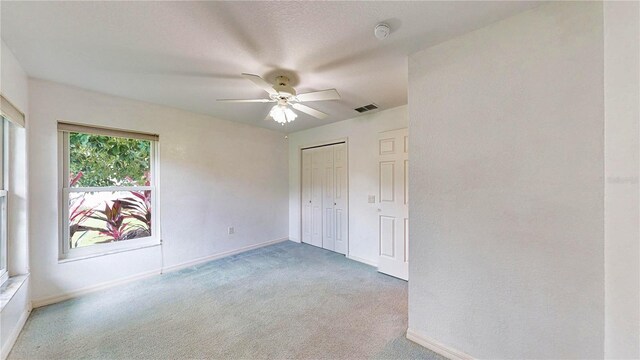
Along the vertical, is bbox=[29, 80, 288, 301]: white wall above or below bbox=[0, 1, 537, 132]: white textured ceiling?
below

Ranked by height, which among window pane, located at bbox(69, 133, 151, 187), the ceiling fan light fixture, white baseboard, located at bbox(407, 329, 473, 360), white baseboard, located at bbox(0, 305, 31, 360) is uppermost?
the ceiling fan light fixture

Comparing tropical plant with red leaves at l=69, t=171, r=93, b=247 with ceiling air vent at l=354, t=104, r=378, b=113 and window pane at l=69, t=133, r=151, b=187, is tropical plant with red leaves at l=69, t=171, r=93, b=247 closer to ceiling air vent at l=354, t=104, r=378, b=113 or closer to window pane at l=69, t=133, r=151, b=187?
window pane at l=69, t=133, r=151, b=187

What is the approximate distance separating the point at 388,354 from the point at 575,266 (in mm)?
1303

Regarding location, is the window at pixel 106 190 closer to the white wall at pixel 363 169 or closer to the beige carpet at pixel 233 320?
the beige carpet at pixel 233 320

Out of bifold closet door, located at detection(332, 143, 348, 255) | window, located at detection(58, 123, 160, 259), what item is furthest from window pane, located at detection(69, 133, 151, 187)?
bifold closet door, located at detection(332, 143, 348, 255)

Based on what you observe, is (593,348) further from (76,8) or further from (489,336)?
(76,8)

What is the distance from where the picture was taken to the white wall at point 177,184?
232cm

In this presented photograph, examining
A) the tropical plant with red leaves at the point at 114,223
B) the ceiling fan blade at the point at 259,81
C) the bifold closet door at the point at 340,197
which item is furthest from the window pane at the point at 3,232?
the bifold closet door at the point at 340,197

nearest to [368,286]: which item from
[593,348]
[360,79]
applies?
[593,348]

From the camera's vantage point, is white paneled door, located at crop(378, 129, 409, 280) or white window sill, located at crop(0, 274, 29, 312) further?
white paneled door, located at crop(378, 129, 409, 280)

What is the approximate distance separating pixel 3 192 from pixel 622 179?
14.2 feet

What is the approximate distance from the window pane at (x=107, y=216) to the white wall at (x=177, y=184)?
21 centimetres

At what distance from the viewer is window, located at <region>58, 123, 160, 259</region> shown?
256 cm

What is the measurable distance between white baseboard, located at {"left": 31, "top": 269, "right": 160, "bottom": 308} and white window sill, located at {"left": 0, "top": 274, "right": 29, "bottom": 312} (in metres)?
0.38
